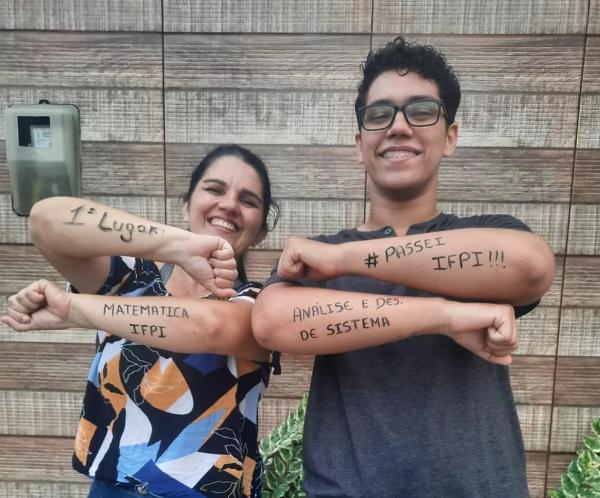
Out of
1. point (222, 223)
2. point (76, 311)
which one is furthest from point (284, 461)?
point (76, 311)

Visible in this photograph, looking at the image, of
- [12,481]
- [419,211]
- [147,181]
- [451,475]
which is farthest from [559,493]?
[12,481]

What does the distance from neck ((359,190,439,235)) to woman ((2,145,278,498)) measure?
0.48m

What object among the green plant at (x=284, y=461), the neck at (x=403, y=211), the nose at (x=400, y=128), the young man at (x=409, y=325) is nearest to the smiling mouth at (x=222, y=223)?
the young man at (x=409, y=325)

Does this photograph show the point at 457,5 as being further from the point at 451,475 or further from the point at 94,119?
the point at 451,475

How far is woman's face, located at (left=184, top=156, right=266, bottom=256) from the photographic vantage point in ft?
5.38

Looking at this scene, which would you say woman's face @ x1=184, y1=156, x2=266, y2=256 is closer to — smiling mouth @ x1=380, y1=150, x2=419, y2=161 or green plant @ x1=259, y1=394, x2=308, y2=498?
smiling mouth @ x1=380, y1=150, x2=419, y2=161

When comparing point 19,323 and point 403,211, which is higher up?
point 403,211

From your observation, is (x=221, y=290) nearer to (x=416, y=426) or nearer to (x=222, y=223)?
(x=222, y=223)

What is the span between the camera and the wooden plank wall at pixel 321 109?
283 centimetres

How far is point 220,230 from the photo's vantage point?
5.38 ft

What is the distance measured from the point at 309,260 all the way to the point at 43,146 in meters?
2.45

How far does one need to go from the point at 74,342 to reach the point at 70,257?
6.73 feet

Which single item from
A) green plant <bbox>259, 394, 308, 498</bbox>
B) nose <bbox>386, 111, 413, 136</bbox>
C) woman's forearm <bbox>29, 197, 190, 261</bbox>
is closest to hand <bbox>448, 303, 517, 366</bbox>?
nose <bbox>386, 111, 413, 136</bbox>

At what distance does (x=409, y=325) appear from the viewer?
1.14m
